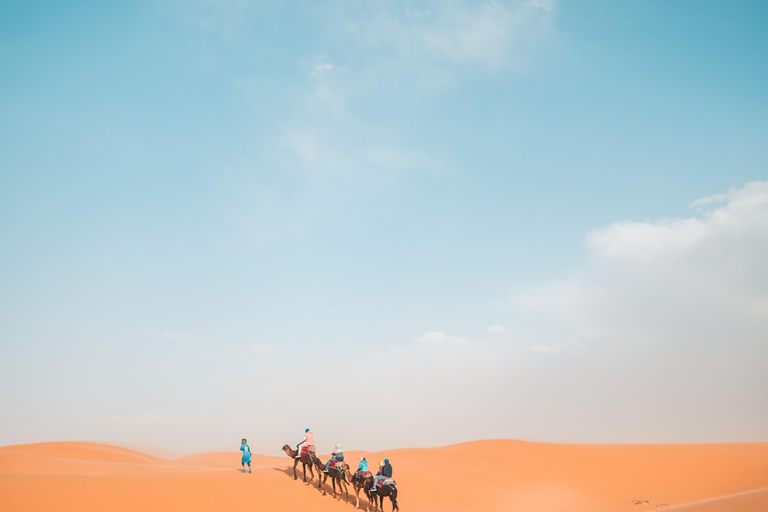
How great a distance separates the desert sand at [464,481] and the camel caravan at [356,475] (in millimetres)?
795

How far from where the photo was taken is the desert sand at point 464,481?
17672 millimetres

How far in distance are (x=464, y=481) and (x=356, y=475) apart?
10705 millimetres

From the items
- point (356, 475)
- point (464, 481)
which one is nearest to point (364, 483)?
point (356, 475)

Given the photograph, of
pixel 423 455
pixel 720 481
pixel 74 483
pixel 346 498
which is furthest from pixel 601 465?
pixel 74 483

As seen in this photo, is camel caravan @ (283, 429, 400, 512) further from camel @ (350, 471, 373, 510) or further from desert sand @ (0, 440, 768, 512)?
desert sand @ (0, 440, 768, 512)

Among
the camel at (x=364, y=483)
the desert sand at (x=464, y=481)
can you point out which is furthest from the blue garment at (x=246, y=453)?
the camel at (x=364, y=483)

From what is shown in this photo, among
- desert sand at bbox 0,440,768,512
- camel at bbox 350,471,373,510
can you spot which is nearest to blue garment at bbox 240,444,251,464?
desert sand at bbox 0,440,768,512

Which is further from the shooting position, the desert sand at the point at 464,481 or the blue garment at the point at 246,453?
the blue garment at the point at 246,453

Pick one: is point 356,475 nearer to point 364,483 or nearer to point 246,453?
point 364,483

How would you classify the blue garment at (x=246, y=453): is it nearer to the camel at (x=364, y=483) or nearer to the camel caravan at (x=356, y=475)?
the camel caravan at (x=356, y=475)

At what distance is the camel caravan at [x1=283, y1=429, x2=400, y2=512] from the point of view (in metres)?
19.0

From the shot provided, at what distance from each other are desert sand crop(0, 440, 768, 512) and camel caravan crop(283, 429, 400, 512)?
795 mm

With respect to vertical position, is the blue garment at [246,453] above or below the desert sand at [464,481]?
above

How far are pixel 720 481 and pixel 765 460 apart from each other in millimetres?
6406
